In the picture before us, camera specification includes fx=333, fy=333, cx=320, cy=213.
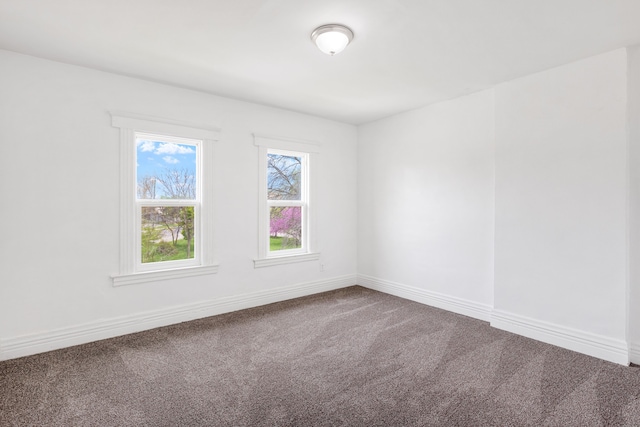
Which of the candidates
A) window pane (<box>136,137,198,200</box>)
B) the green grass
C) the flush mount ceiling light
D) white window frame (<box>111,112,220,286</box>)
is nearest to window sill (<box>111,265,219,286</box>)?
white window frame (<box>111,112,220,286</box>)

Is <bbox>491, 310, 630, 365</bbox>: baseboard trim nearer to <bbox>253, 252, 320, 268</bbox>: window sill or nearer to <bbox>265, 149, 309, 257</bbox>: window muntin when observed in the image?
<bbox>253, 252, 320, 268</bbox>: window sill

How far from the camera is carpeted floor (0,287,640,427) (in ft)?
6.43

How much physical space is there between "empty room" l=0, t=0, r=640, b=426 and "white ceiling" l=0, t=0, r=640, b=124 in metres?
0.02

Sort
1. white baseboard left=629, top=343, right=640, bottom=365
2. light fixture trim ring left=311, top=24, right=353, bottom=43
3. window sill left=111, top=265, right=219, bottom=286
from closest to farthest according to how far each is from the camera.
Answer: light fixture trim ring left=311, top=24, right=353, bottom=43, white baseboard left=629, top=343, right=640, bottom=365, window sill left=111, top=265, right=219, bottom=286

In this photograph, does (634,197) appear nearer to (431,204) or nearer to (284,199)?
(431,204)

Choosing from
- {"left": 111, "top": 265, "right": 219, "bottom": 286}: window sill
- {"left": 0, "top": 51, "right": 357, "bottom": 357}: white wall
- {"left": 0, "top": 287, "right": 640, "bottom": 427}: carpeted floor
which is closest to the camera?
{"left": 0, "top": 287, "right": 640, "bottom": 427}: carpeted floor

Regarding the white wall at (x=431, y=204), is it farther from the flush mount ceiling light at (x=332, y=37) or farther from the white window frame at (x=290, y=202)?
the flush mount ceiling light at (x=332, y=37)

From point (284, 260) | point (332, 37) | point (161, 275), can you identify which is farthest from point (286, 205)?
point (332, 37)

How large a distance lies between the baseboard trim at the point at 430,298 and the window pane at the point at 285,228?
1225mm

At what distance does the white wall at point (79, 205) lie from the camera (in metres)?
2.71

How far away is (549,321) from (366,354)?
5.64 ft

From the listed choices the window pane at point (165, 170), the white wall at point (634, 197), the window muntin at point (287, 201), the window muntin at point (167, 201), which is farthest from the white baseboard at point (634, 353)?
the window pane at point (165, 170)

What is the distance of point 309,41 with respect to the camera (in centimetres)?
253

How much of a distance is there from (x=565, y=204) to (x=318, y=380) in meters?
2.56
